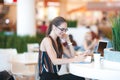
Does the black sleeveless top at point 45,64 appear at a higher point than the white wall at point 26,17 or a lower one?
lower

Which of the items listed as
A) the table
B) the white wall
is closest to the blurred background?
the white wall

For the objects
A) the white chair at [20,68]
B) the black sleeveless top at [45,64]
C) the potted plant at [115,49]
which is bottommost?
the white chair at [20,68]

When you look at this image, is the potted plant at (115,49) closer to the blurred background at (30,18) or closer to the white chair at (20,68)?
the blurred background at (30,18)

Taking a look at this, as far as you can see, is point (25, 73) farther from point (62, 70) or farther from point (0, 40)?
point (0, 40)

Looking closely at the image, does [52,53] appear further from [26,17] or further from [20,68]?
[26,17]

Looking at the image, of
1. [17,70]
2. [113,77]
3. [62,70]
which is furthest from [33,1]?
[113,77]

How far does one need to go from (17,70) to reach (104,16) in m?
19.2

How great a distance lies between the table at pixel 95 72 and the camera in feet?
12.1

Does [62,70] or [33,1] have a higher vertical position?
[33,1]

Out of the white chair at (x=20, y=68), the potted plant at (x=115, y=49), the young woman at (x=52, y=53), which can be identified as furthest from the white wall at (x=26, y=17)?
the potted plant at (x=115, y=49)

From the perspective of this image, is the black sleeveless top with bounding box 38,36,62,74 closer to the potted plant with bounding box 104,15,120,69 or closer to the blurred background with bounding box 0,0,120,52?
the potted plant with bounding box 104,15,120,69

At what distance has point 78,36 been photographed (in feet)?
37.7

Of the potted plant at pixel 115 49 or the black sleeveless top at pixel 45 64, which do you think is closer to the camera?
the potted plant at pixel 115 49

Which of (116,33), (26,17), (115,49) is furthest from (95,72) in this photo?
(26,17)
